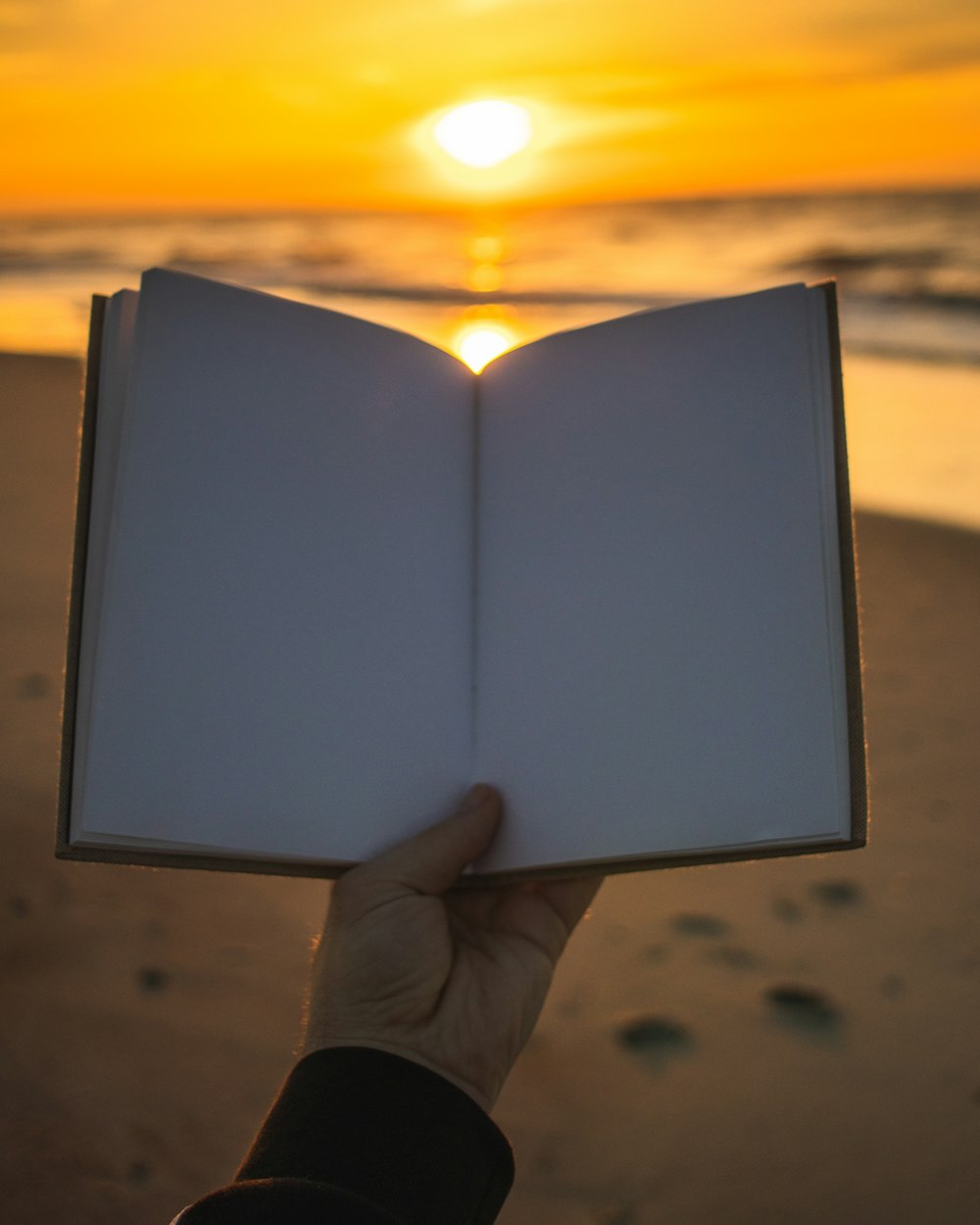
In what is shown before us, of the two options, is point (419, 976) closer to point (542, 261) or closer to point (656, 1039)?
point (656, 1039)

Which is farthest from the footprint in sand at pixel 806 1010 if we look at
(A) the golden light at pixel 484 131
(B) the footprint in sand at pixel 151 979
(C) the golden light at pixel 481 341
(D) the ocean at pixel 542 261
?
(A) the golden light at pixel 484 131

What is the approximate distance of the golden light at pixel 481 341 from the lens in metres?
4.23

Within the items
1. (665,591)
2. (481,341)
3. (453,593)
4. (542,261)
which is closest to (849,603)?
(665,591)

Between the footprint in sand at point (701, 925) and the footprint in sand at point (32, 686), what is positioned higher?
the footprint in sand at point (32, 686)

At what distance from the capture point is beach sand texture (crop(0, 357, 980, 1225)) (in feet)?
5.55

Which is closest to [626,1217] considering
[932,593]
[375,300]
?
[932,593]

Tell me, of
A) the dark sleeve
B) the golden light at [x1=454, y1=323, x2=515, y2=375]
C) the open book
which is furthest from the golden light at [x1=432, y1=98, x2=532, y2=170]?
the dark sleeve

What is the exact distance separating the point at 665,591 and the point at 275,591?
18.4 inches

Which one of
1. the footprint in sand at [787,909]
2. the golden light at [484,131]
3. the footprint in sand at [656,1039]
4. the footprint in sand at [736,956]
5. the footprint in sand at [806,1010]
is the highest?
the golden light at [484,131]

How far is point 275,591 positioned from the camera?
1.27m

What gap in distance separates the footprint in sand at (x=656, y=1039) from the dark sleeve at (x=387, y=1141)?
782 mm

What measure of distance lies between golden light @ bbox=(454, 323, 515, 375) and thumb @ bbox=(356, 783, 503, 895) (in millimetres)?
3026

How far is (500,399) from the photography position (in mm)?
1410

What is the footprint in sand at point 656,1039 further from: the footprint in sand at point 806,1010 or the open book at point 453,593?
the open book at point 453,593
